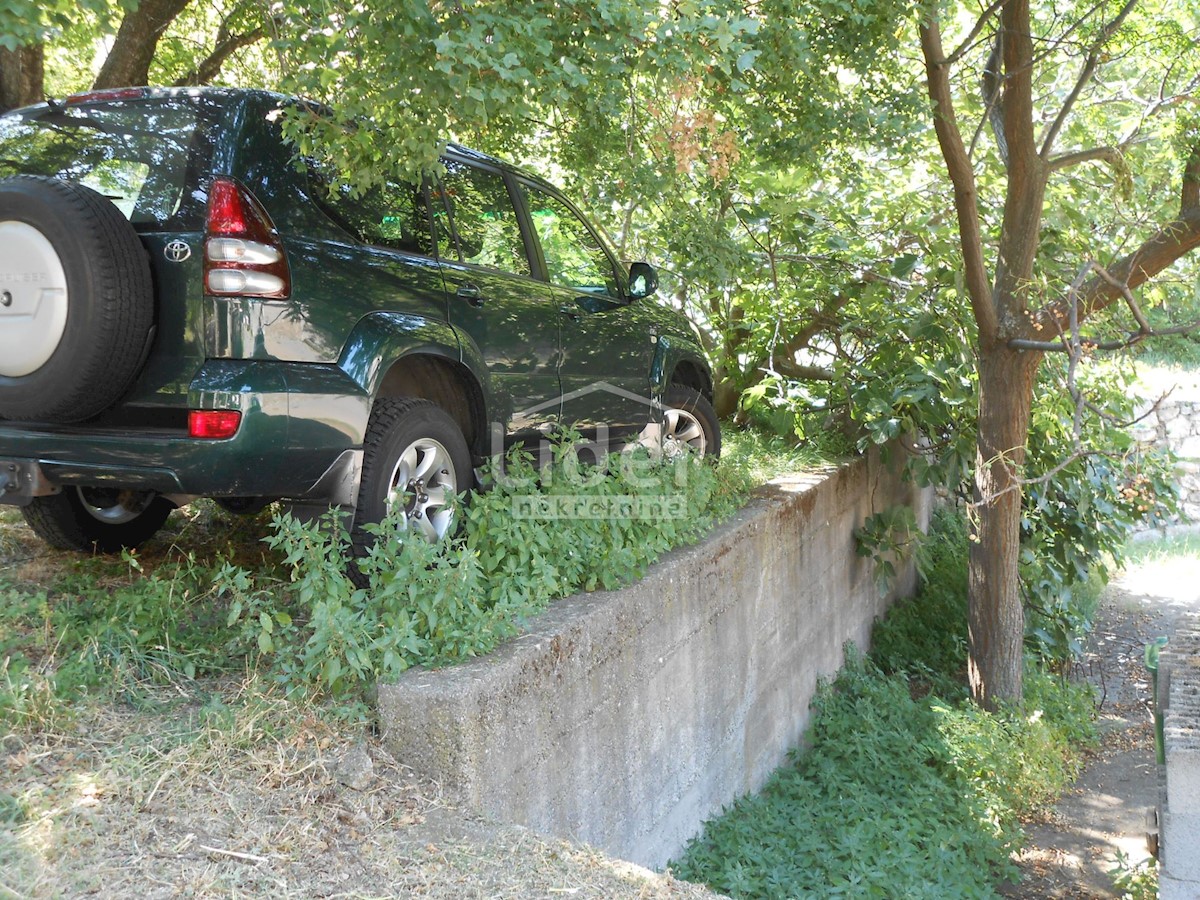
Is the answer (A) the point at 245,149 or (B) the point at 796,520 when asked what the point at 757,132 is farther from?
(A) the point at 245,149

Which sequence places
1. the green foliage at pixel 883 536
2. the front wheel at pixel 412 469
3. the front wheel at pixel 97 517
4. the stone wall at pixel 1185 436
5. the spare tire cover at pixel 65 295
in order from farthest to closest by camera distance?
1. the stone wall at pixel 1185 436
2. the green foliage at pixel 883 536
3. the front wheel at pixel 97 517
4. the front wheel at pixel 412 469
5. the spare tire cover at pixel 65 295

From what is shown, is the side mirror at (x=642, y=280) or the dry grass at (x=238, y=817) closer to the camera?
the dry grass at (x=238, y=817)

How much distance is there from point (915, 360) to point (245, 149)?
593cm

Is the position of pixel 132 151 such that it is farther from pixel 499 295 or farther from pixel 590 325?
pixel 590 325

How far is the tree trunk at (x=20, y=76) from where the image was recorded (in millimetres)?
6520

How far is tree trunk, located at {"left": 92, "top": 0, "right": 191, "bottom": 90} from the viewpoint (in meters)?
6.53

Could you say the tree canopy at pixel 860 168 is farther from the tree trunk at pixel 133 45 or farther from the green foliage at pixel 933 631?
the green foliage at pixel 933 631

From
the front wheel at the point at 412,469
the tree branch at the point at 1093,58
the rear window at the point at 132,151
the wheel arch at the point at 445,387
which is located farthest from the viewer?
the tree branch at the point at 1093,58

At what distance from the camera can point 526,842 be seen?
329 centimetres

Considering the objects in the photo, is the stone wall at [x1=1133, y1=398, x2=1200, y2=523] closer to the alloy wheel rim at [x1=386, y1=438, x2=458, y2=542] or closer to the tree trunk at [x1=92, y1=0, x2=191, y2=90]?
the alloy wheel rim at [x1=386, y1=438, x2=458, y2=542]

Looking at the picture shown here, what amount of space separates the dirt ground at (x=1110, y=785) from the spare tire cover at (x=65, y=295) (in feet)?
17.6

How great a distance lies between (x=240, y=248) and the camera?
374cm

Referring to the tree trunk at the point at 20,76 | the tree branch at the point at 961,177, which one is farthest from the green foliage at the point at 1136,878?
the tree trunk at the point at 20,76

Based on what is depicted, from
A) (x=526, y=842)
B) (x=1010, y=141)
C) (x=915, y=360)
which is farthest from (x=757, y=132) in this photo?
(x=526, y=842)
